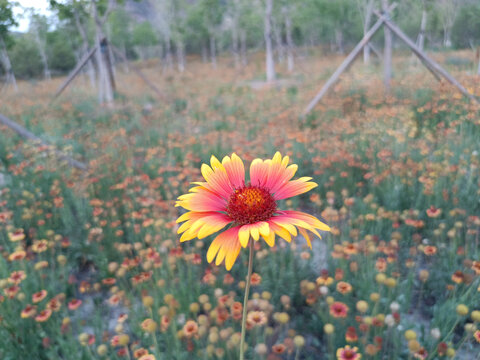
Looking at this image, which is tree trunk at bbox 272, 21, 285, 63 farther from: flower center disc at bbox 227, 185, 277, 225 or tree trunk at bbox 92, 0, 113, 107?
flower center disc at bbox 227, 185, 277, 225

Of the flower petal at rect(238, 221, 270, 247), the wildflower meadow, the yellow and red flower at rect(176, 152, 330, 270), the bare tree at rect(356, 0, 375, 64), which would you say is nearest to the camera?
the flower petal at rect(238, 221, 270, 247)

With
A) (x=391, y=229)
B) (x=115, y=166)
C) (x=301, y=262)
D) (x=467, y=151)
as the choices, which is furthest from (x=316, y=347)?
(x=115, y=166)

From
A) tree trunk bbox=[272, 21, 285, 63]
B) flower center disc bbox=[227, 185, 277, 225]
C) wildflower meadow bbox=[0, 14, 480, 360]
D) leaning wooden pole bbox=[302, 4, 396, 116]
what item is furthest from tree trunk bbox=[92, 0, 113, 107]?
flower center disc bbox=[227, 185, 277, 225]

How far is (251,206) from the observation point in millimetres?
896

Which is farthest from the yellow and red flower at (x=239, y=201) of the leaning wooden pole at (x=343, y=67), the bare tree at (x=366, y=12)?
the bare tree at (x=366, y=12)

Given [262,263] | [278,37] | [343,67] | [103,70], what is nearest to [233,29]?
[278,37]

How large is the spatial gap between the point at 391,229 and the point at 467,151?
4.09 ft

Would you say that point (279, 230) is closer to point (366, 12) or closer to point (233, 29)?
point (366, 12)

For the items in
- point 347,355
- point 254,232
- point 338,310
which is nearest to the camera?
point 254,232

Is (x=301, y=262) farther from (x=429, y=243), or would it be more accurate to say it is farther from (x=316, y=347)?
(x=429, y=243)

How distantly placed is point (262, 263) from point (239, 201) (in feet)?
3.87

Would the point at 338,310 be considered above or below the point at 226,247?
below

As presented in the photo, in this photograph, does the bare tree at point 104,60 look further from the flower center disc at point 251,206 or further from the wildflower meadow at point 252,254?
the flower center disc at point 251,206

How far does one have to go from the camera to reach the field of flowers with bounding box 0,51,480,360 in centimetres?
149
